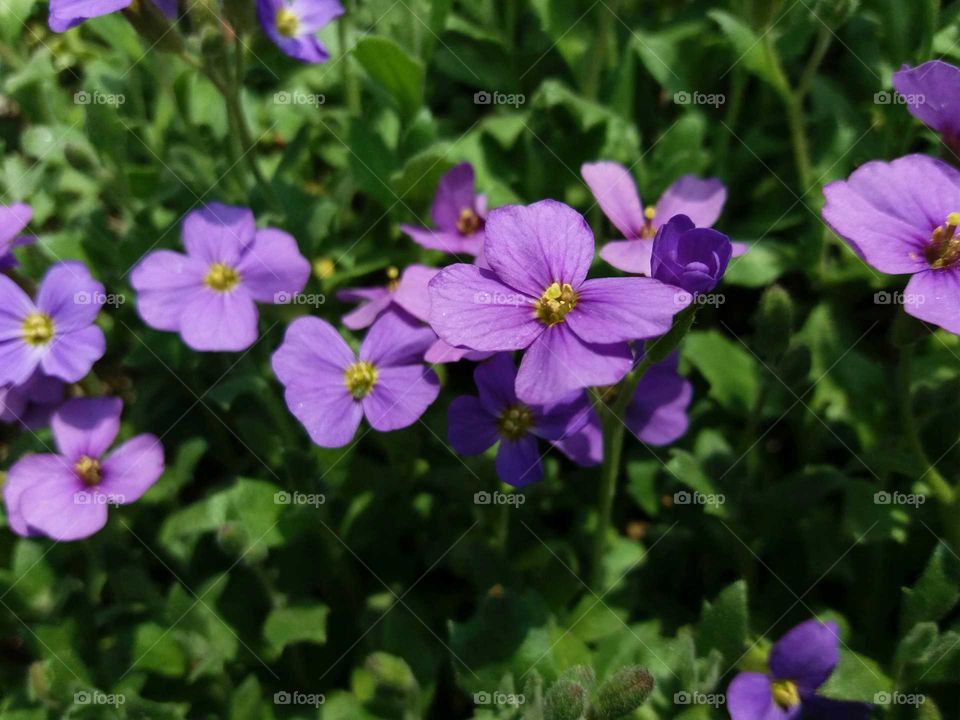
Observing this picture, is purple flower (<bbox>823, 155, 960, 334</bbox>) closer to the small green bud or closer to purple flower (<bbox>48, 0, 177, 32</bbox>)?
the small green bud

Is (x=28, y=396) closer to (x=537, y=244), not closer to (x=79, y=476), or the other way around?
(x=79, y=476)

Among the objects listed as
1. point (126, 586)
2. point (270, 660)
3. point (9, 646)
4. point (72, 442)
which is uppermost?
point (72, 442)

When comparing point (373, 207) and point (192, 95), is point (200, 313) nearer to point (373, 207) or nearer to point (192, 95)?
point (373, 207)

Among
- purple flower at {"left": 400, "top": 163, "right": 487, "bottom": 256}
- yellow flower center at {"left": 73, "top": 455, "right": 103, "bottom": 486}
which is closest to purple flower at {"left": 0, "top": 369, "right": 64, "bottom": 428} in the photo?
yellow flower center at {"left": 73, "top": 455, "right": 103, "bottom": 486}

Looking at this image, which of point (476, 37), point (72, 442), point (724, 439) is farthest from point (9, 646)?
point (476, 37)

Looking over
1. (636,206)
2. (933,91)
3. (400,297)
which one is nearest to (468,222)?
(400,297)
